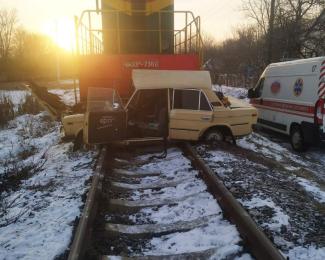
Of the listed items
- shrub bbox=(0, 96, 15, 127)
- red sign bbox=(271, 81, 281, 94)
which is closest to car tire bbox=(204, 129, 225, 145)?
red sign bbox=(271, 81, 281, 94)

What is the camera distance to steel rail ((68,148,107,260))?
3.57 m

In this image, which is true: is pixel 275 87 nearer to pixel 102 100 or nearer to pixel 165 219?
pixel 102 100

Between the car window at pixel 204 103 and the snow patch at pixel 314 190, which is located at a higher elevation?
the car window at pixel 204 103

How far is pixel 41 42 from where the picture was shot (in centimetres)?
7094

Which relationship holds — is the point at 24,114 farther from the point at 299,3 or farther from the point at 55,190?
the point at 299,3

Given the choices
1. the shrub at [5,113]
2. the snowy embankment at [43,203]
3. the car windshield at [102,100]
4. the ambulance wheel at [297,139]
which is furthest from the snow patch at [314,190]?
the shrub at [5,113]

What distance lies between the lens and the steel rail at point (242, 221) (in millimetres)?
3472

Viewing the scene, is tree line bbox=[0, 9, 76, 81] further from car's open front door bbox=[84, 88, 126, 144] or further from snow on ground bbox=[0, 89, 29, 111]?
car's open front door bbox=[84, 88, 126, 144]

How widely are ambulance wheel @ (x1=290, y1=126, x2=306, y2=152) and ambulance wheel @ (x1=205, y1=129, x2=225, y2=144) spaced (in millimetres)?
2578

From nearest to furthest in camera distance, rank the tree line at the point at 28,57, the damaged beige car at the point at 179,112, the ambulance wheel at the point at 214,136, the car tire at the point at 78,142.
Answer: the damaged beige car at the point at 179,112, the car tire at the point at 78,142, the ambulance wheel at the point at 214,136, the tree line at the point at 28,57

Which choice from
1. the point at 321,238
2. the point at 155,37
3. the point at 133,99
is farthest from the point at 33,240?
the point at 155,37

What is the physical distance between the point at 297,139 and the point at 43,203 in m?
7.35

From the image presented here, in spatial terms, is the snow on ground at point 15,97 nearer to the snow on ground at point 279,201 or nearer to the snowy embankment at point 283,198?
the snowy embankment at point 283,198

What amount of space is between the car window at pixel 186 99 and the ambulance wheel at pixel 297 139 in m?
3.36
